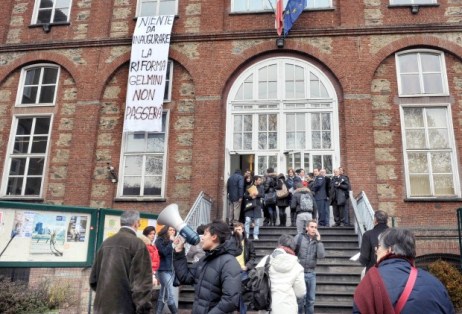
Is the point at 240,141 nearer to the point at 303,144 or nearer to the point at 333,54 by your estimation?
the point at 303,144

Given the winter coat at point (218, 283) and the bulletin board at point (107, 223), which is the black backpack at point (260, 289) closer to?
the winter coat at point (218, 283)

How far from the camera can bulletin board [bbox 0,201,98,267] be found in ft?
23.2

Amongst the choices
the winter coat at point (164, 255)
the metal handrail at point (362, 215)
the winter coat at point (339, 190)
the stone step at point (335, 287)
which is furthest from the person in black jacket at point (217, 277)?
the winter coat at point (339, 190)

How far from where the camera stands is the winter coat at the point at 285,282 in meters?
5.11

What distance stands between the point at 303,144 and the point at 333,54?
11.0 feet

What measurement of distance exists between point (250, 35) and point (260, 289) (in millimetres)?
11021

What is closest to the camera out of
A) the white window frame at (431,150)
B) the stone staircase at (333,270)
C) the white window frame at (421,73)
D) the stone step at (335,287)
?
the stone staircase at (333,270)

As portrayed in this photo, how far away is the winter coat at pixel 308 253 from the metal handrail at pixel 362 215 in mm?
2798

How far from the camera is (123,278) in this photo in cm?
432

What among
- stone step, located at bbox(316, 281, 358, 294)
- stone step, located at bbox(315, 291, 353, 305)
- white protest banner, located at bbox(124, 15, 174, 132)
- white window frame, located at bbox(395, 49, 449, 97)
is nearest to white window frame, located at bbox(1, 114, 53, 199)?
white protest banner, located at bbox(124, 15, 174, 132)

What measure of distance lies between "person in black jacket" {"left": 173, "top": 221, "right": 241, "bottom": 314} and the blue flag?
1095 centimetres

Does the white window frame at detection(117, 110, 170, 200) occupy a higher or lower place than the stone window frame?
lower

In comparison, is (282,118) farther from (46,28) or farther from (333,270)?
(46,28)

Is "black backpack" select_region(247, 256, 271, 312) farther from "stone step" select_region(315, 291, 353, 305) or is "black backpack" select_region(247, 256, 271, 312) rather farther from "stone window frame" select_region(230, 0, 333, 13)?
"stone window frame" select_region(230, 0, 333, 13)
